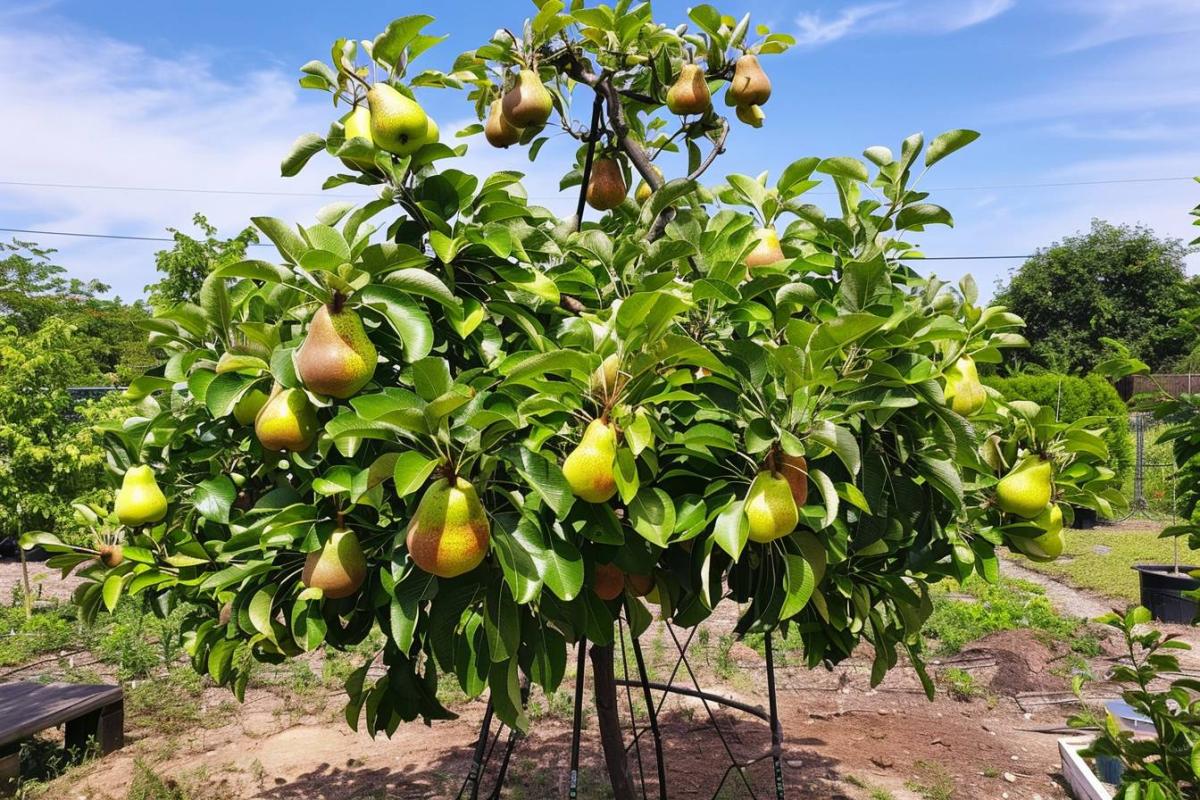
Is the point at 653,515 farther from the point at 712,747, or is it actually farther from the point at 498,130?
the point at 712,747

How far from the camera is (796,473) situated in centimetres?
140

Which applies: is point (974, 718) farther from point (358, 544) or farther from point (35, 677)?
point (35, 677)

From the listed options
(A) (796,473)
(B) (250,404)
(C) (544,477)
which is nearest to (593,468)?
(C) (544,477)

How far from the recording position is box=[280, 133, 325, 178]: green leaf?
1542 millimetres

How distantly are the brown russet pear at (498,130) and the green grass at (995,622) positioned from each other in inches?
200

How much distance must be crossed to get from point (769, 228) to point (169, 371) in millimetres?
1327

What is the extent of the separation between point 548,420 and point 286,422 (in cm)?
45

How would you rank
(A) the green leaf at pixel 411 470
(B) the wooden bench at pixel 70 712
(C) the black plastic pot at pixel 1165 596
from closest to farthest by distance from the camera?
(A) the green leaf at pixel 411 470
(B) the wooden bench at pixel 70 712
(C) the black plastic pot at pixel 1165 596

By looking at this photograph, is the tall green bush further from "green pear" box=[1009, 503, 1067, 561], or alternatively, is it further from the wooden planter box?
"green pear" box=[1009, 503, 1067, 561]

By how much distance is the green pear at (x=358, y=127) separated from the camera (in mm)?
1489

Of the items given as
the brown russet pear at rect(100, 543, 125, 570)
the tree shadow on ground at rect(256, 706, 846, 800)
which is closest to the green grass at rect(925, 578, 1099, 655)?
the tree shadow on ground at rect(256, 706, 846, 800)

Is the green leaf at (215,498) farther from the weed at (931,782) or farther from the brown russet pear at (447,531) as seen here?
the weed at (931,782)

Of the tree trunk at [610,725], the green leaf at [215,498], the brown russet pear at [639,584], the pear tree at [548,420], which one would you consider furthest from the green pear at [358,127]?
the tree trunk at [610,725]

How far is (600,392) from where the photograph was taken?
1372mm
